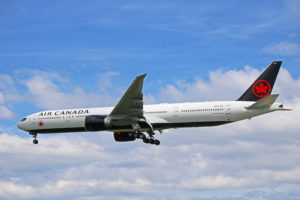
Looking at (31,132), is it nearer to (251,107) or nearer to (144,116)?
(144,116)

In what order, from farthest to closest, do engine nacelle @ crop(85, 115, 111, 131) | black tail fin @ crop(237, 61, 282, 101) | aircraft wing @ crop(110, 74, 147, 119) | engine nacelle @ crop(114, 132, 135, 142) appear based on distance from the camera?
engine nacelle @ crop(114, 132, 135, 142) < black tail fin @ crop(237, 61, 282, 101) < engine nacelle @ crop(85, 115, 111, 131) < aircraft wing @ crop(110, 74, 147, 119)

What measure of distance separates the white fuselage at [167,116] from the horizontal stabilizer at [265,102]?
1.22 feet

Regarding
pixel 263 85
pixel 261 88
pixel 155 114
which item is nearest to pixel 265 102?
pixel 261 88

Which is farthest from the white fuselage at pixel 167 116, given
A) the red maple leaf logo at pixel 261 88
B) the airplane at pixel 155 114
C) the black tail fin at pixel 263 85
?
the red maple leaf logo at pixel 261 88

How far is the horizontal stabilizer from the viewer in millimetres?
38869

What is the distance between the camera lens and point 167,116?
4300 centimetres

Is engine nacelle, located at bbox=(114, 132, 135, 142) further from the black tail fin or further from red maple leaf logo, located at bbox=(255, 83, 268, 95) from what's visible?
red maple leaf logo, located at bbox=(255, 83, 268, 95)

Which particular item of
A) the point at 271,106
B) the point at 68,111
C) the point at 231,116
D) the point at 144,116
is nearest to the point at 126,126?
the point at 144,116

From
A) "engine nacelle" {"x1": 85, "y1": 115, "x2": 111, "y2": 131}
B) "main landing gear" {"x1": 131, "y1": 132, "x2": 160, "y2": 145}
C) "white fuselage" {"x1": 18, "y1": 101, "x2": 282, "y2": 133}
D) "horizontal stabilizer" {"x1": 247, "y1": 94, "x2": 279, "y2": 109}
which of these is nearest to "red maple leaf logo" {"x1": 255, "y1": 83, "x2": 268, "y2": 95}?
"white fuselage" {"x1": 18, "y1": 101, "x2": 282, "y2": 133}

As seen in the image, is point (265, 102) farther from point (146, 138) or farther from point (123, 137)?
point (123, 137)

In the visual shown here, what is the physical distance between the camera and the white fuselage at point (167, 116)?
41375 mm

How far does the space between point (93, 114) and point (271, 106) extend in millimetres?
16845

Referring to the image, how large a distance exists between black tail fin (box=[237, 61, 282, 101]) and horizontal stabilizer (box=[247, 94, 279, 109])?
218 cm

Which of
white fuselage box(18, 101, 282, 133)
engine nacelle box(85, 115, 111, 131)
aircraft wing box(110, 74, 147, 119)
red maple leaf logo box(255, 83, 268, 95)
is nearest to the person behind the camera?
aircraft wing box(110, 74, 147, 119)
